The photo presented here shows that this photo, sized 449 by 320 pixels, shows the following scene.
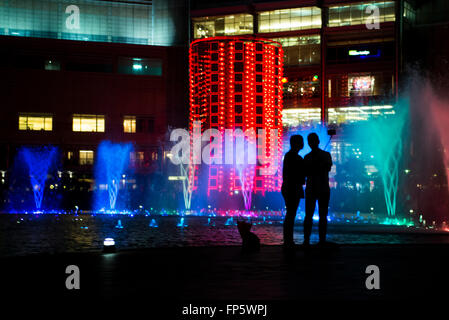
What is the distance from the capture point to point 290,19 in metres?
69.5

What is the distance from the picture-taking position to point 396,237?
17.6 meters

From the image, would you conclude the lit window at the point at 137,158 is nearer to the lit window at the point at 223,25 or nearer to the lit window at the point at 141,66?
the lit window at the point at 141,66

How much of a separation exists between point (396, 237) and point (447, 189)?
2881 centimetres

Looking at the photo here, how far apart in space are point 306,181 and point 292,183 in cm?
66

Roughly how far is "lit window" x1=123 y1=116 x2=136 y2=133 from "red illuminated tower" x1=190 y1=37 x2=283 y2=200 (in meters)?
27.1

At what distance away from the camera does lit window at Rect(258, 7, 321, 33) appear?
68.5 m

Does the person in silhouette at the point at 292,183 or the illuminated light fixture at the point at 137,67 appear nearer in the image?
the person in silhouette at the point at 292,183

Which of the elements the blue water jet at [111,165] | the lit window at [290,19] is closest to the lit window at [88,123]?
the blue water jet at [111,165]

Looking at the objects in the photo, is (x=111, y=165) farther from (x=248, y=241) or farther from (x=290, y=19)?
(x=248, y=241)

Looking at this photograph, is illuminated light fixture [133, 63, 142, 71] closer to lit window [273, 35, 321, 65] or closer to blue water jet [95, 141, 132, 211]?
blue water jet [95, 141, 132, 211]

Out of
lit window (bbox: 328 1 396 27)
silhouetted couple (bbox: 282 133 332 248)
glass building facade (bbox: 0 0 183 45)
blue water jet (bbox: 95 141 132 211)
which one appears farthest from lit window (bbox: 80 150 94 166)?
silhouetted couple (bbox: 282 133 332 248)

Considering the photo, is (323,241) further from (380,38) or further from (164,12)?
(164,12)

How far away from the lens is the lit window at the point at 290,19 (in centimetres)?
6850

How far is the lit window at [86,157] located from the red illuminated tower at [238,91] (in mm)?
27799
